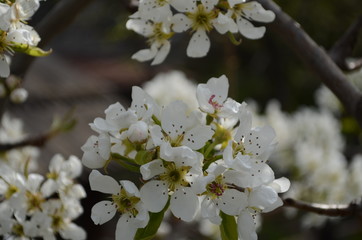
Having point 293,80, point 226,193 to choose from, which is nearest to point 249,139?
point 226,193

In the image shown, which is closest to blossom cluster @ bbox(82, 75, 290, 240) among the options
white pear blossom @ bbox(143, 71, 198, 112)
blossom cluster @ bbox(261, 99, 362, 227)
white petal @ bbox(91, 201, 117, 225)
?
white petal @ bbox(91, 201, 117, 225)

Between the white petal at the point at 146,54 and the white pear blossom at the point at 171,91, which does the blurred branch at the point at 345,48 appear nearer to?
the white petal at the point at 146,54

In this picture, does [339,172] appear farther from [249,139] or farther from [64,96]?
[64,96]

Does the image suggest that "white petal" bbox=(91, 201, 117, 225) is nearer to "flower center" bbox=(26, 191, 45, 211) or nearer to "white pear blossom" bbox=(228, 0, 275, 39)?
"flower center" bbox=(26, 191, 45, 211)

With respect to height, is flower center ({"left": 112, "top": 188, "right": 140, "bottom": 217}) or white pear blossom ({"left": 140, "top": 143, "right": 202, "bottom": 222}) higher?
white pear blossom ({"left": 140, "top": 143, "right": 202, "bottom": 222})

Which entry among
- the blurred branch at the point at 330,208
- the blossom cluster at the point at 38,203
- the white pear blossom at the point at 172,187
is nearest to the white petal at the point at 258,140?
the white pear blossom at the point at 172,187

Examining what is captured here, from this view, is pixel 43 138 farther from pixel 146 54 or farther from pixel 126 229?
pixel 126 229

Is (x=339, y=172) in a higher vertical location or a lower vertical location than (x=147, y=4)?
lower
